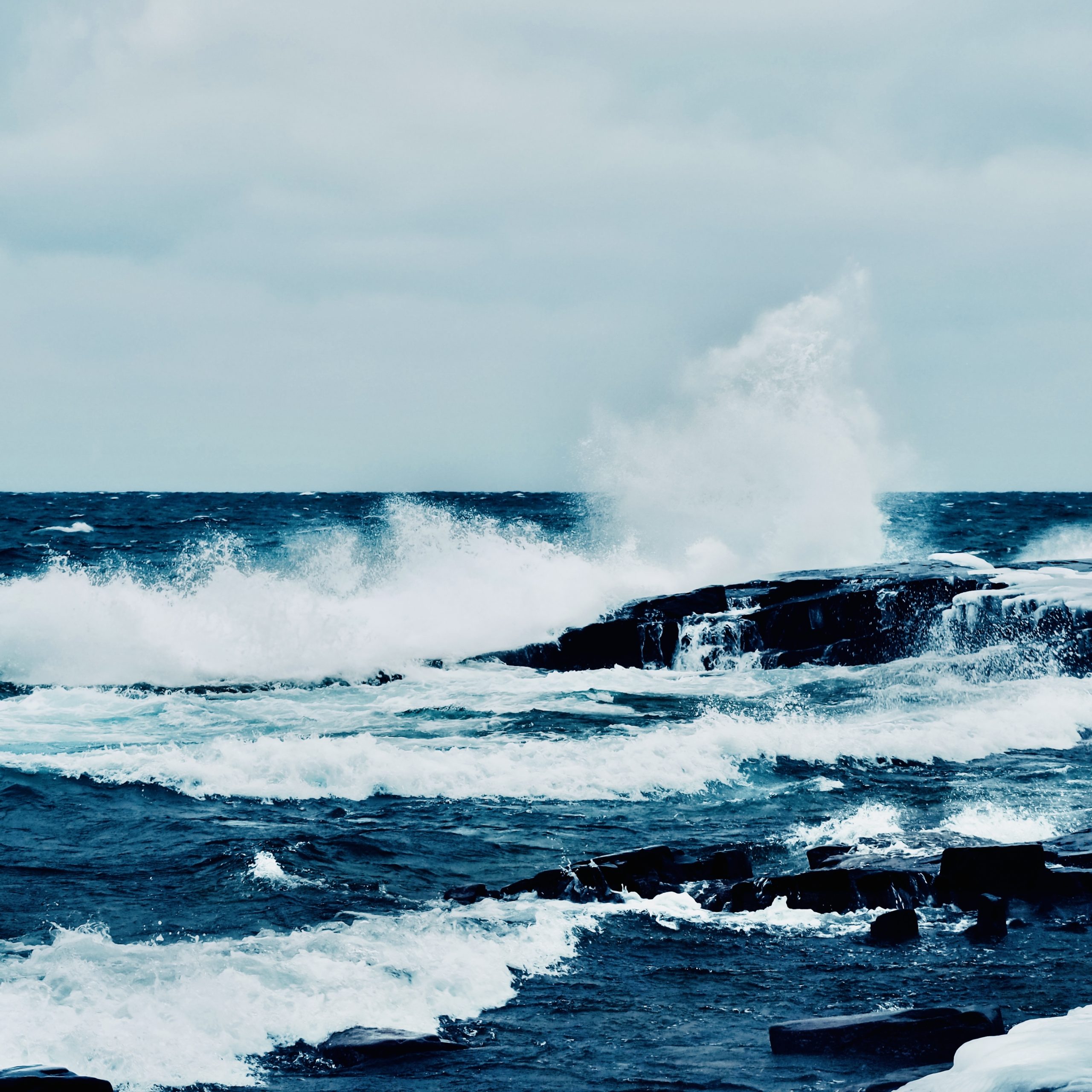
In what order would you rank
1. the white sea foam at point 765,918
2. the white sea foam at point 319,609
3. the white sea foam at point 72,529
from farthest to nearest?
1. the white sea foam at point 72,529
2. the white sea foam at point 319,609
3. the white sea foam at point 765,918

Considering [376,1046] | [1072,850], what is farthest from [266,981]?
[1072,850]

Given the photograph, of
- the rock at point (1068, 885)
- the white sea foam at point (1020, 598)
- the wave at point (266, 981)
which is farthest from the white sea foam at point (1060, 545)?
the wave at point (266, 981)

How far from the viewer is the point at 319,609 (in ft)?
70.3

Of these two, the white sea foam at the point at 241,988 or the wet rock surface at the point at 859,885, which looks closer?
the white sea foam at the point at 241,988

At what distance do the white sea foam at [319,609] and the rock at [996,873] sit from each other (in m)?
12.0

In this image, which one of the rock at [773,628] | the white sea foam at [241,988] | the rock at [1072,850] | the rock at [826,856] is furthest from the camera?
the rock at [773,628]

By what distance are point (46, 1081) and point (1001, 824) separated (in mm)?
7382

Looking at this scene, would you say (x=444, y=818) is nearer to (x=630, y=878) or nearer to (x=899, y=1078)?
(x=630, y=878)

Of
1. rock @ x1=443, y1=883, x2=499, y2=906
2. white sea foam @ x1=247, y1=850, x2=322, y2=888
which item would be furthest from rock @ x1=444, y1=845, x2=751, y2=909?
white sea foam @ x1=247, y1=850, x2=322, y2=888

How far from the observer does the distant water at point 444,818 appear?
545 centimetres

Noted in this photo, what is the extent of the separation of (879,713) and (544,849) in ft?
22.8

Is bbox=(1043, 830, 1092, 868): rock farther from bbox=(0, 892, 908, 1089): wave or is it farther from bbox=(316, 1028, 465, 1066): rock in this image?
bbox=(316, 1028, 465, 1066): rock

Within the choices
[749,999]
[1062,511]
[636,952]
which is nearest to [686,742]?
[636,952]

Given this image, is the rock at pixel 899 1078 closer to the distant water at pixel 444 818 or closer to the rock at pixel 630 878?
the distant water at pixel 444 818
